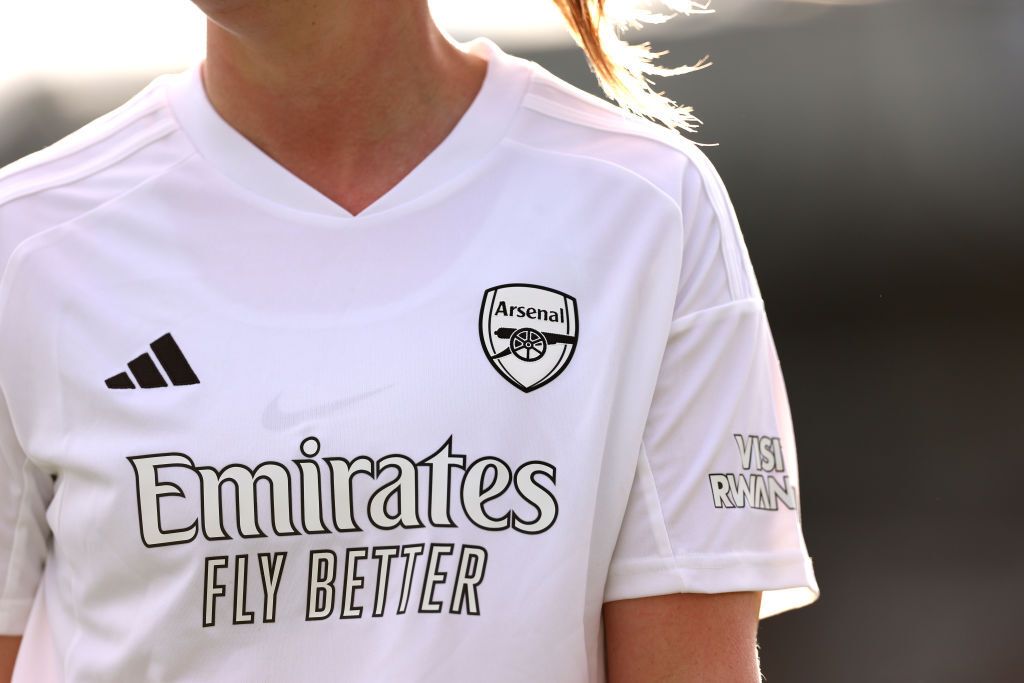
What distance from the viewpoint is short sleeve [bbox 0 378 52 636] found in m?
1.35

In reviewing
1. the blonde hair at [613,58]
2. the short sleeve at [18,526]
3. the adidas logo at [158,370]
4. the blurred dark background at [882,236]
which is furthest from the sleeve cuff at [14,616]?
the blurred dark background at [882,236]

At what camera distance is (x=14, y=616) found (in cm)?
138

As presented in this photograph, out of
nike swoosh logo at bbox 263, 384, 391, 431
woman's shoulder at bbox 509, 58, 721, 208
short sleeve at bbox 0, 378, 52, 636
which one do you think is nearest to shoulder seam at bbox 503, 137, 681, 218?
woman's shoulder at bbox 509, 58, 721, 208

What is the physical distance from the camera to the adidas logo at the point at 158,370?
127 cm

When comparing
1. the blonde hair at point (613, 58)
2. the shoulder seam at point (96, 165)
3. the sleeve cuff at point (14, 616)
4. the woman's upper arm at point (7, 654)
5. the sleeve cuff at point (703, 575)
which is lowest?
the woman's upper arm at point (7, 654)

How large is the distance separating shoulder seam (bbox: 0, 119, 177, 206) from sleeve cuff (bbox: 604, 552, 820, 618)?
24.1 inches

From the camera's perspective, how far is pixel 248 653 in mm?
1234

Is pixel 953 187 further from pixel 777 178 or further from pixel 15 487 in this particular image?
pixel 15 487

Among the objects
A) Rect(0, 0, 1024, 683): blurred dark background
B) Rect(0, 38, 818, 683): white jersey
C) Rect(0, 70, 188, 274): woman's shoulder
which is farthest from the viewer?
Rect(0, 0, 1024, 683): blurred dark background

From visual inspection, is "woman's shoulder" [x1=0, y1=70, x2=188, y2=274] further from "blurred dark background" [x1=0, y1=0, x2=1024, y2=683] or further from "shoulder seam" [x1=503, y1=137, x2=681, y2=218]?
"blurred dark background" [x1=0, y1=0, x2=1024, y2=683]

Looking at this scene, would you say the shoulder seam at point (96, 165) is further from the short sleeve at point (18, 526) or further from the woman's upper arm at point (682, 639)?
the woman's upper arm at point (682, 639)

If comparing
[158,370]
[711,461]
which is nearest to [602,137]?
[711,461]

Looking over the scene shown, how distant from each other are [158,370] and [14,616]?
310 millimetres

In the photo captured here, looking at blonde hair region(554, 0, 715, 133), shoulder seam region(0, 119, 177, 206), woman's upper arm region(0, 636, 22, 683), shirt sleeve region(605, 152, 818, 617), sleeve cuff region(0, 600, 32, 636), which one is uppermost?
blonde hair region(554, 0, 715, 133)
